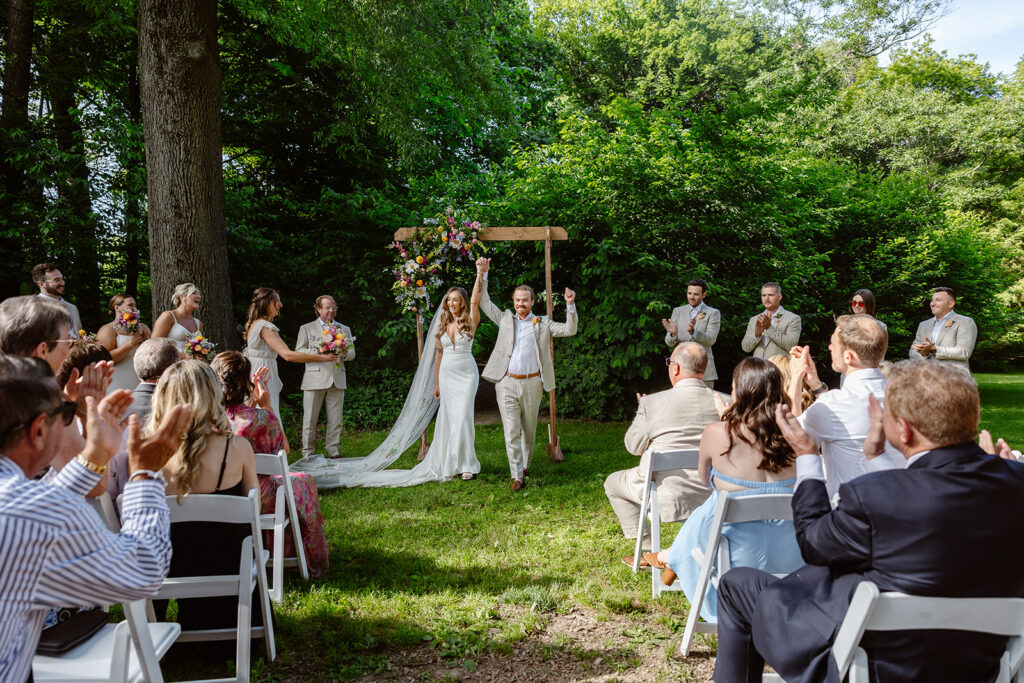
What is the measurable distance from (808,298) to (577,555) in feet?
30.7

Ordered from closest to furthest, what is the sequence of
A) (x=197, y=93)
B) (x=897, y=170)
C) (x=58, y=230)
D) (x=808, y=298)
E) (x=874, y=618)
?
(x=874, y=618)
(x=197, y=93)
(x=58, y=230)
(x=808, y=298)
(x=897, y=170)

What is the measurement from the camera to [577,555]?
5.18 metres

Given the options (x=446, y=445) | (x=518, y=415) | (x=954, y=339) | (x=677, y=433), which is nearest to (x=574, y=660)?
(x=677, y=433)

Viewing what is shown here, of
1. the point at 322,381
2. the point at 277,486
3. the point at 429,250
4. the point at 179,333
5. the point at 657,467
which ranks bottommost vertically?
the point at 277,486

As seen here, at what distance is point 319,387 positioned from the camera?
27.4ft

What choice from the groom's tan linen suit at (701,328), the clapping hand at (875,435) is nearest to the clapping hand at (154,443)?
the clapping hand at (875,435)

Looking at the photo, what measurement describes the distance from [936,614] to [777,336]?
6.69 m

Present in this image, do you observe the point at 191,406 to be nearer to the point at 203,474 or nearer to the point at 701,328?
the point at 203,474

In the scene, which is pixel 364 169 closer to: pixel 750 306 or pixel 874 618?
pixel 750 306

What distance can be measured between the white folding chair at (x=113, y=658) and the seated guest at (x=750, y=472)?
2.36 meters

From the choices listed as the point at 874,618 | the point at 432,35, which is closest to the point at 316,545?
the point at 874,618

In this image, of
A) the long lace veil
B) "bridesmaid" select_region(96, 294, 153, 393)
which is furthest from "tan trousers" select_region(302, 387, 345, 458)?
"bridesmaid" select_region(96, 294, 153, 393)

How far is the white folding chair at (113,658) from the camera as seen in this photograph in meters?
2.14

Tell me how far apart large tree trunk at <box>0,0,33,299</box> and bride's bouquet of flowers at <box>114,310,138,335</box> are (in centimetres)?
459
